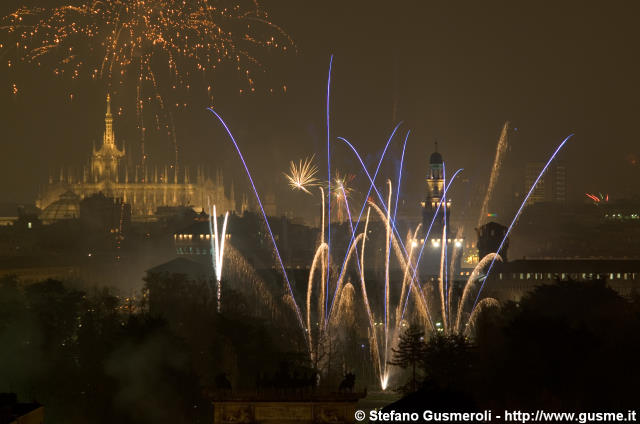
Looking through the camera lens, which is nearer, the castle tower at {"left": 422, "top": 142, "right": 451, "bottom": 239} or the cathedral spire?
the castle tower at {"left": 422, "top": 142, "right": 451, "bottom": 239}

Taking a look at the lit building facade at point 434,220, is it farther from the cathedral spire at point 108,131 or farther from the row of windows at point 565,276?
the cathedral spire at point 108,131

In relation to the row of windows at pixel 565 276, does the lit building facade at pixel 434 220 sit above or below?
above

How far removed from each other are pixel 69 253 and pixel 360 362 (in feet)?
234

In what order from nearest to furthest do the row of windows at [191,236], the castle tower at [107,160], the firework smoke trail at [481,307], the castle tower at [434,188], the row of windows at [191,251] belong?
1. the firework smoke trail at [481,307]
2. the castle tower at [434,188]
3. the row of windows at [191,251]
4. the row of windows at [191,236]
5. the castle tower at [107,160]

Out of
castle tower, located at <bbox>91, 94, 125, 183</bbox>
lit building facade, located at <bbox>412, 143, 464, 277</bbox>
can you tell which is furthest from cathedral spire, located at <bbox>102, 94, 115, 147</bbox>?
lit building facade, located at <bbox>412, 143, 464, 277</bbox>

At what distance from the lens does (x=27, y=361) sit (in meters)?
43.8

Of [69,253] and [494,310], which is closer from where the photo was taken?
[494,310]

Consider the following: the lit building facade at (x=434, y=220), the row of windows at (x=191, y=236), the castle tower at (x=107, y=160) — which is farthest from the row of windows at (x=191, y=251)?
the castle tower at (x=107, y=160)

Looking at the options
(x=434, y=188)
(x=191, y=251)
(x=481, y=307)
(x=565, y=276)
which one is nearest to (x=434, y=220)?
(x=434, y=188)

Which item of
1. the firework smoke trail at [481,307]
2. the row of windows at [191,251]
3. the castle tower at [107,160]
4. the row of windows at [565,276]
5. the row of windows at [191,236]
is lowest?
the firework smoke trail at [481,307]

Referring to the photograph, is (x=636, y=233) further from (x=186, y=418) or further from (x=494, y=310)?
(x=186, y=418)

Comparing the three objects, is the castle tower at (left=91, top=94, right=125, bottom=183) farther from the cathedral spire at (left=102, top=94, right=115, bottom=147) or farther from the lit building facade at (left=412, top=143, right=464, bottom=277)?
the lit building facade at (left=412, top=143, right=464, bottom=277)

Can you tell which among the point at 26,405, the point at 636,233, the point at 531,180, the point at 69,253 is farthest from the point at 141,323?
the point at 531,180

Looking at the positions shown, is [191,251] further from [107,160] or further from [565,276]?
[107,160]
